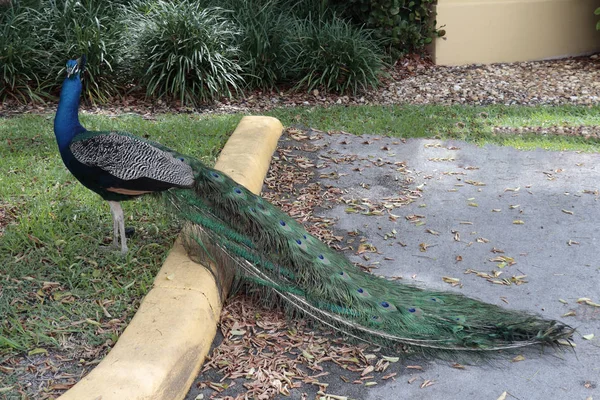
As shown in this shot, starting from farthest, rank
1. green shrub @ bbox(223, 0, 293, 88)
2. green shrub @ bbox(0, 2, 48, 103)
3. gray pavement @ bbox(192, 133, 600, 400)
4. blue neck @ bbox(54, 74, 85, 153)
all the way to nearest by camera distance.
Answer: green shrub @ bbox(223, 0, 293, 88) → green shrub @ bbox(0, 2, 48, 103) → blue neck @ bbox(54, 74, 85, 153) → gray pavement @ bbox(192, 133, 600, 400)

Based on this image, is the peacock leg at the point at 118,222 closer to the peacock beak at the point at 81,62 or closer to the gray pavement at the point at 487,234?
the peacock beak at the point at 81,62

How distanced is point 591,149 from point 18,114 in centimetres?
617

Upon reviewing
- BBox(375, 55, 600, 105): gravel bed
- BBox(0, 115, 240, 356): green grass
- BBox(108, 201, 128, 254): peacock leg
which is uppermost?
BBox(108, 201, 128, 254): peacock leg

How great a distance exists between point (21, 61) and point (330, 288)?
572 cm

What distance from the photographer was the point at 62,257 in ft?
14.1

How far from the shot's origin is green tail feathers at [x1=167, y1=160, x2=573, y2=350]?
354 cm

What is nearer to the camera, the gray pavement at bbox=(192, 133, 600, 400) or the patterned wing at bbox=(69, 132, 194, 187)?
the gray pavement at bbox=(192, 133, 600, 400)

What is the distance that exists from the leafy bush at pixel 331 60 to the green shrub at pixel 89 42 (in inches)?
84.6

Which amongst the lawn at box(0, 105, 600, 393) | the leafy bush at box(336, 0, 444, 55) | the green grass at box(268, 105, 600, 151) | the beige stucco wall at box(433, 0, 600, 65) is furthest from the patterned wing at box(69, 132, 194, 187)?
the beige stucco wall at box(433, 0, 600, 65)

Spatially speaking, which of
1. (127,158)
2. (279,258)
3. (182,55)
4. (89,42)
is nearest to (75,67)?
(127,158)

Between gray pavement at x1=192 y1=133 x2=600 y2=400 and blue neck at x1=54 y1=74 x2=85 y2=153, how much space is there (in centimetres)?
205

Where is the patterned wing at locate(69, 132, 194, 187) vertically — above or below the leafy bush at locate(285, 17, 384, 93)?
above

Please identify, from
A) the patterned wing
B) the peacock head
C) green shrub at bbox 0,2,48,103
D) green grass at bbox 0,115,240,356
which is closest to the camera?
green grass at bbox 0,115,240,356

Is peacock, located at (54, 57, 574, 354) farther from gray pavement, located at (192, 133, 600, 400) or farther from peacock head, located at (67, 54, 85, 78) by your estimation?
gray pavement, located at (192, 133, 600, 400)
